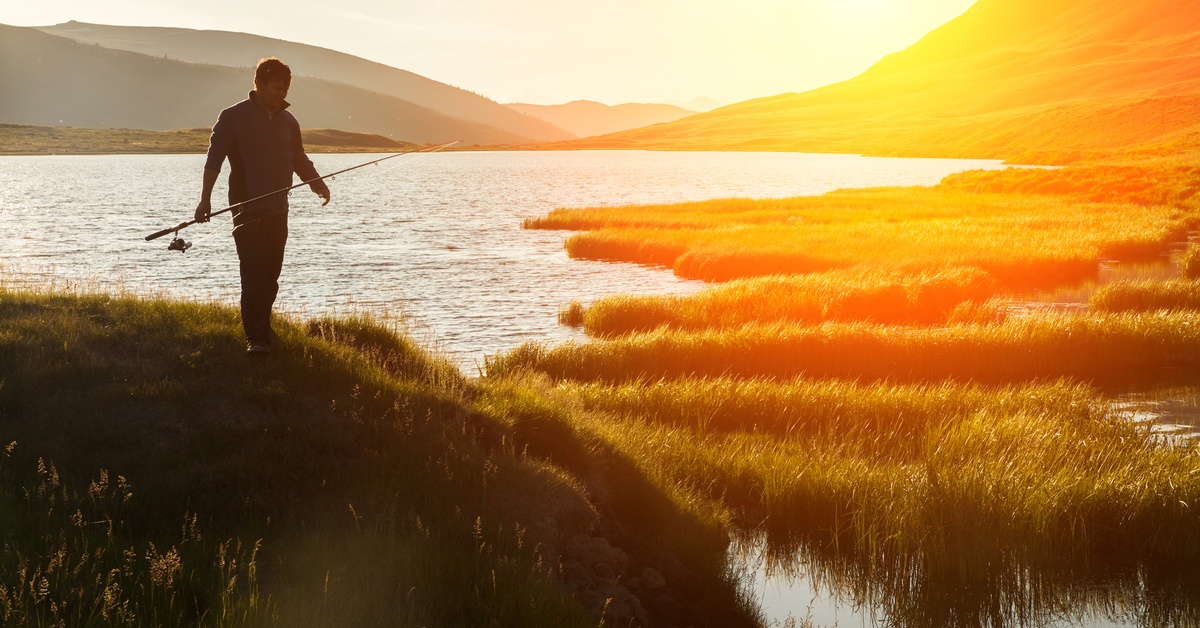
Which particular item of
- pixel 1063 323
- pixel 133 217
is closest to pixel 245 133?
pixel 1063 323

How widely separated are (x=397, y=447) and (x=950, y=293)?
21.5m

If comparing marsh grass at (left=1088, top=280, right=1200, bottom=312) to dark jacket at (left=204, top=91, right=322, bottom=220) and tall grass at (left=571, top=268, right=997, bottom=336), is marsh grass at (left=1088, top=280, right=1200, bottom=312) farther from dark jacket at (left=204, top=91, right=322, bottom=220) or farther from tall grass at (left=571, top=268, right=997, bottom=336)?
dark jacket at (left=204, top=91, right=322, bottom=220)

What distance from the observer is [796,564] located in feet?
32.9

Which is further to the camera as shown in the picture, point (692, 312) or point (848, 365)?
point (692, 312)

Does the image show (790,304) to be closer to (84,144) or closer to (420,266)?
(420,266)

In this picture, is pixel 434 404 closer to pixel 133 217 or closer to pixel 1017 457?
pixel 1017 457

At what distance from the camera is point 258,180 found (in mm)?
10359

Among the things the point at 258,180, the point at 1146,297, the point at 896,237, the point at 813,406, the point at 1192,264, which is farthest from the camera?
the point at 896,237

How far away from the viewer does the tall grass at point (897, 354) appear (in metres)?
18.3

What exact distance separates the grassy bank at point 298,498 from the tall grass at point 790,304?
40.5ft

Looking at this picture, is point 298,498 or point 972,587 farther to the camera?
point 972,587

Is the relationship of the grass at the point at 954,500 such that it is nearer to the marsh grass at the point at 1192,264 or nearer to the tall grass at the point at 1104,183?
the marsh grass at the point at 1192,264

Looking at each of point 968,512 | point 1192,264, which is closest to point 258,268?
point 968,512

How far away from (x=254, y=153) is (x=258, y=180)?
31cm
